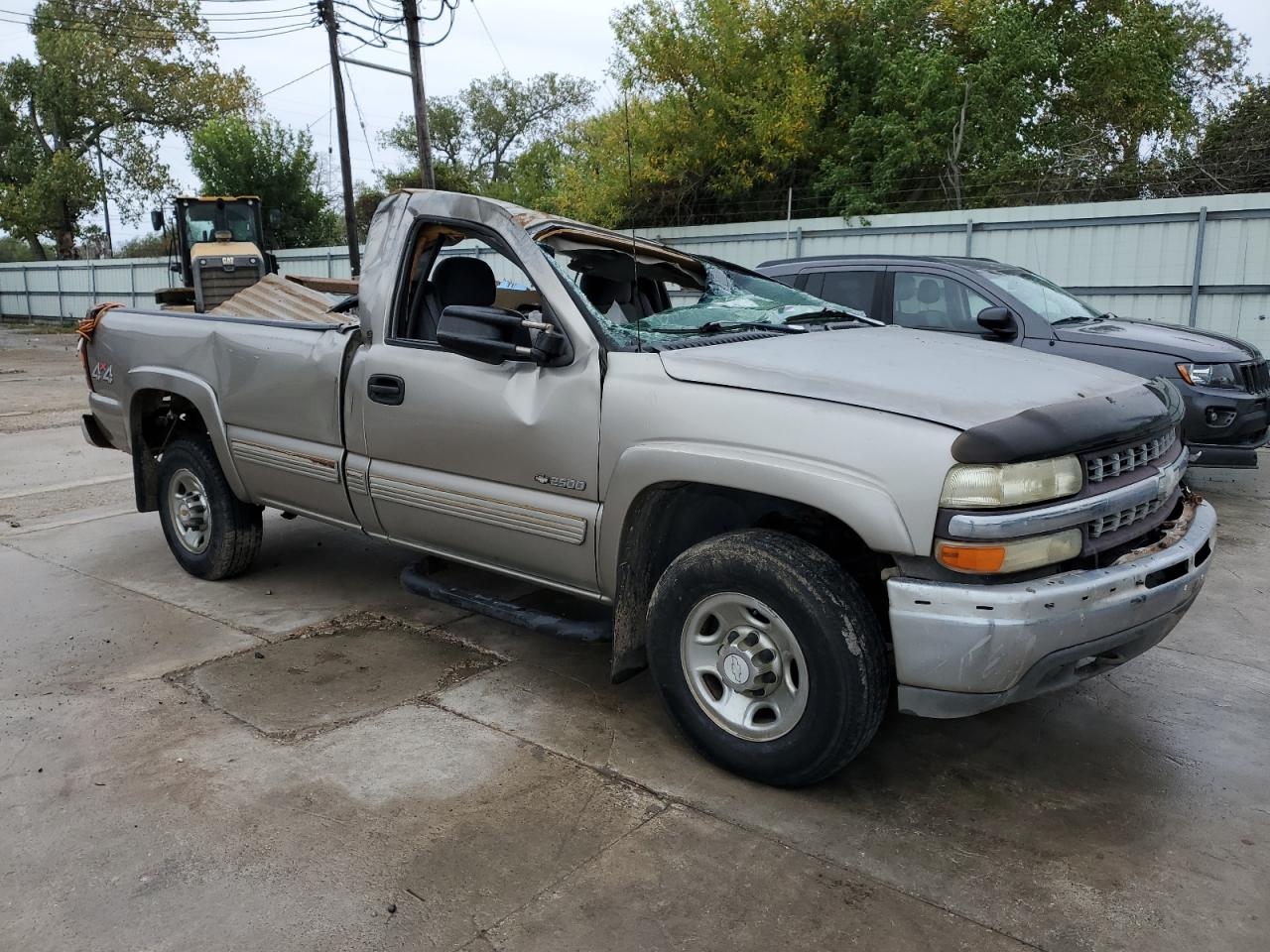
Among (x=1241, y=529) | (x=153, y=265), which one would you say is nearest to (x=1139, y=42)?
(x=1241, y=529)

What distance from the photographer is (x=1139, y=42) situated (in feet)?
65.2

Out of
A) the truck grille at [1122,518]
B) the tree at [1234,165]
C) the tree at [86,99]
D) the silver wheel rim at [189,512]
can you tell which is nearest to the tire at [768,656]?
the truck grille at [1122,518]

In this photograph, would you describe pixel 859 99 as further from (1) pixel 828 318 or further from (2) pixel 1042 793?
(2) pixel 1042 793

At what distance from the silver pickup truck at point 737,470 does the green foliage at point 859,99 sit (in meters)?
15.7

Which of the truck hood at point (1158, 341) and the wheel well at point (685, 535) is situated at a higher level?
the truck hood at point (1158, 341)

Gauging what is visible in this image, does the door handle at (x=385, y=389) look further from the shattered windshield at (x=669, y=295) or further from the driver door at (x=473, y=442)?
the shattered windshield at (x=669, y=295)

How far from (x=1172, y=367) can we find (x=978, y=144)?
13.2 metres

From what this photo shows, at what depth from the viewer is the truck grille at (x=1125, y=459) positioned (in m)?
2.97

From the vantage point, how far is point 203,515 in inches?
216

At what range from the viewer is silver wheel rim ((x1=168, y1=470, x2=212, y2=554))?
5457mm

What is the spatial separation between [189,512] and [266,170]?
104 feet

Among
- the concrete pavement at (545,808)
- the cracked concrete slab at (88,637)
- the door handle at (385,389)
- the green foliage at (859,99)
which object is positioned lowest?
the cracked concrete slab at (88,637)

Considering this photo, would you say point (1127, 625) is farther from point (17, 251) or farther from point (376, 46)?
point (17, 251)

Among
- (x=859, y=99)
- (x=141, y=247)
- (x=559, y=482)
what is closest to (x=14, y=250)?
(x=141, y=247)
